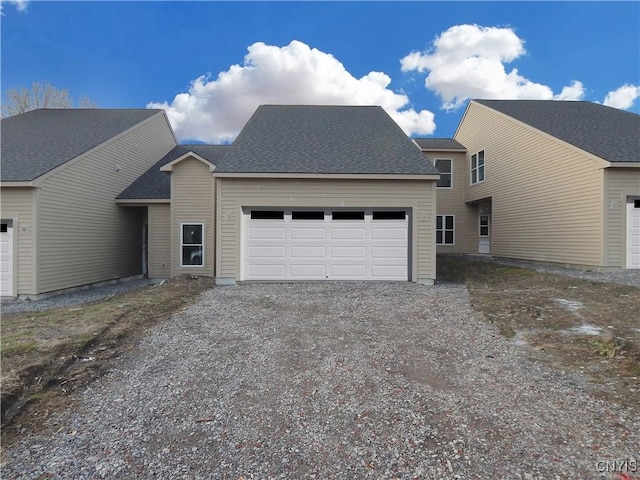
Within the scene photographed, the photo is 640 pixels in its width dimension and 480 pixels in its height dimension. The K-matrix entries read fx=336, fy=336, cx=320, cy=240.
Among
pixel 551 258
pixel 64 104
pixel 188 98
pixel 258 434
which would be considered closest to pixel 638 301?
pixel 551 258

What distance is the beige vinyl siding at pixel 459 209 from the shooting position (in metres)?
17.1

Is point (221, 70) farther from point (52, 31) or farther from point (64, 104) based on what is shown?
point (64, 104)

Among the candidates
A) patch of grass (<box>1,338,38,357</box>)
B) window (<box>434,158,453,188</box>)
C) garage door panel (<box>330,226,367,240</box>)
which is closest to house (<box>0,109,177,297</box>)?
patch of grass (<box>1,338,38,357</box>)

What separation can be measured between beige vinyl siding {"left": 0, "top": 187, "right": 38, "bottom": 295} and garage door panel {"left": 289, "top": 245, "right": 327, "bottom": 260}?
7426 mm

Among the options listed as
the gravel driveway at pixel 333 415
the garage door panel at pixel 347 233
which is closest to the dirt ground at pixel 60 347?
the gravel driveway at pixel 333 415

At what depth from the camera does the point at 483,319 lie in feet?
19.8

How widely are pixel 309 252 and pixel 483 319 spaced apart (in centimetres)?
519

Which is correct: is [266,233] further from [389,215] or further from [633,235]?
[633,235]

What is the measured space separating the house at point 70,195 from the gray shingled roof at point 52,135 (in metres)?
0.03

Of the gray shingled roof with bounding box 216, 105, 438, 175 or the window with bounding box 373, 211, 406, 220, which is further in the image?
the window with bounding box 373, 211, 406, 220

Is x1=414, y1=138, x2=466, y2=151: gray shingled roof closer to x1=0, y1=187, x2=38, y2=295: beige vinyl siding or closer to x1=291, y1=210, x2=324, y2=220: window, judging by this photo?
x1=291, y1=210, x2=324, y2=220: window

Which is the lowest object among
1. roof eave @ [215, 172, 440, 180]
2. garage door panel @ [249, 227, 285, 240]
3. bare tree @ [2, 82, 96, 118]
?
garage door panel @ [249, 227, 285, 240]

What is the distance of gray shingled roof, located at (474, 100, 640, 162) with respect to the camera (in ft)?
34.6

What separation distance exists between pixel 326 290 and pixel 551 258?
8745 mm
